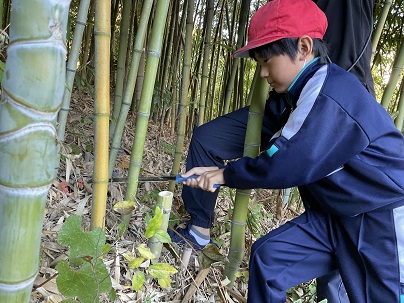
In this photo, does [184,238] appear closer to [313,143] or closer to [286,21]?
[313,143]

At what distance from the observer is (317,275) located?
132cm

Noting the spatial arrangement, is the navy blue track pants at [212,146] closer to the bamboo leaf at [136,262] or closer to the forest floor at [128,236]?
the forest floor at [128,236]

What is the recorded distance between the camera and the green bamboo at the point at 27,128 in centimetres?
43

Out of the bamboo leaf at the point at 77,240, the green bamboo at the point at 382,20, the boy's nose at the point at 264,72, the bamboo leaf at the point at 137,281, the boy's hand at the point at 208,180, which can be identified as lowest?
the bamboo leaf at the point at 137,281

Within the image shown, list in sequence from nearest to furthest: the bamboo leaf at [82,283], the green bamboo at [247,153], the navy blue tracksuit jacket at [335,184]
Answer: the bamboo leaf at [82,283]
the navy blue tracksuit jacket at [335,184]
the green bamboo at [247,153]

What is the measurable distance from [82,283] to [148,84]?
580mm

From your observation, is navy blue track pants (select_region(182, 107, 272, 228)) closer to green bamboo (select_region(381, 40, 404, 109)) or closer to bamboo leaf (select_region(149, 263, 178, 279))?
bamboo leaf (select_region(149, 263, 178, 279))

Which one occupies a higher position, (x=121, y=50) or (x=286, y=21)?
(x=286, y=21)

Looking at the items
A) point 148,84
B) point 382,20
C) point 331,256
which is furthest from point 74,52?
point 382,20

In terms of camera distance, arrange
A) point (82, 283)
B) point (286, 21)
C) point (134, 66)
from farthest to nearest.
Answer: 1. point (134, 66)
2. point (286, 21)
3. point (82, 283)

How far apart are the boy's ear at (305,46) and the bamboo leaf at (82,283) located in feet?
2.74

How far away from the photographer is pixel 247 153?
4.40 ft

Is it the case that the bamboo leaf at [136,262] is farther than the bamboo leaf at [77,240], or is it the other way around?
the bamboo leaf at [136,262]

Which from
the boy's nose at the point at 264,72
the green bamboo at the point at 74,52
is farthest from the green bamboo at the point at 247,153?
the green bamboo at the point at 74,52
